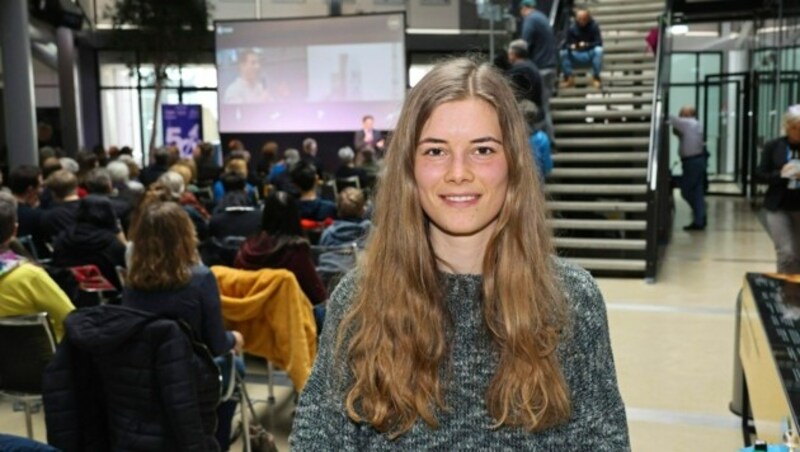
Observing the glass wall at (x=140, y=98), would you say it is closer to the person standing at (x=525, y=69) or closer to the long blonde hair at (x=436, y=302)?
the person standing at (x=525, y=69)

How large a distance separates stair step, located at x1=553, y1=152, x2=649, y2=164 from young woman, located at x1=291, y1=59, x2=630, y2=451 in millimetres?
9230

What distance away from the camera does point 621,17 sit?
47.4ft

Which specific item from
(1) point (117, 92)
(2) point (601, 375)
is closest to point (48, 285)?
(2) point (601, 375)

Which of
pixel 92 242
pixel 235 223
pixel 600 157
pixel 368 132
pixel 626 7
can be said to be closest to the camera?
pixel 92 242

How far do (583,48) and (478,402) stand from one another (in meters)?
11.4

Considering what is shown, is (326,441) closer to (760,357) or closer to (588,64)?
(760,357)

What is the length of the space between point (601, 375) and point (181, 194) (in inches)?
239

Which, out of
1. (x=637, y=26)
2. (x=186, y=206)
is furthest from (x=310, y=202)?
(x=637, y=26)

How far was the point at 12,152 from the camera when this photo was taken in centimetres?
1231

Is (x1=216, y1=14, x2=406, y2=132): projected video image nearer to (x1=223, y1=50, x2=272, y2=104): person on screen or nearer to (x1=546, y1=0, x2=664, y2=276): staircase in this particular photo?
(x1=223, y1=50, x2=272, y2=104): person on screen

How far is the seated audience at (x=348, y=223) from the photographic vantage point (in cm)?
570

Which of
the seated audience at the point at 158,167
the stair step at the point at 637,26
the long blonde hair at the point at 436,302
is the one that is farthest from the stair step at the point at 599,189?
the long blonde hair at the point at 436,302

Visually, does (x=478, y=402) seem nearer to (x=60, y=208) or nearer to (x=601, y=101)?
(x=60, y=208)

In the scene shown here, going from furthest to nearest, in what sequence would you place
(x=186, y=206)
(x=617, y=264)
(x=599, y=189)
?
(x=599, y=189), (x=617, y=264), (x=186, y=206)
